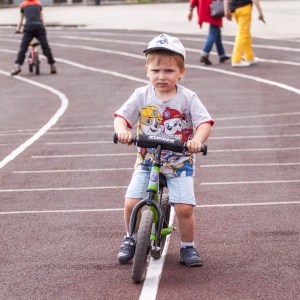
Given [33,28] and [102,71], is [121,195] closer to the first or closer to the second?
[102,71]

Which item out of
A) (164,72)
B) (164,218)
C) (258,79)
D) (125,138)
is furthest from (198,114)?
(258,79)

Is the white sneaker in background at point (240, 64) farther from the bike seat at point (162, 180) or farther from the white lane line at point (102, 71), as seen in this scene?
the bike seat at point (162, 180)

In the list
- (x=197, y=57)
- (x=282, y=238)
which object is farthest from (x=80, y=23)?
(x=282, y=238)

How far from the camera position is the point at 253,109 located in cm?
1603

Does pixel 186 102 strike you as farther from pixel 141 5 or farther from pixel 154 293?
pixel 141 5

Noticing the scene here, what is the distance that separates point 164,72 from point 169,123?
354mm

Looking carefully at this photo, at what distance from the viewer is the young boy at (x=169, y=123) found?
285 inches

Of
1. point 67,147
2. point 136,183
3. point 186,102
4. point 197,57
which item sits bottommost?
point 197,57

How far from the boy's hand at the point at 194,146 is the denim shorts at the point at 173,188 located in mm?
531

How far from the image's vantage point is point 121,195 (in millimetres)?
10008

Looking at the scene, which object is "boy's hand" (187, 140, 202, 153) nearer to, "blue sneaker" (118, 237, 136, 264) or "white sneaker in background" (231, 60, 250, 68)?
"blue sneaker" (118, 237, 136, 264)

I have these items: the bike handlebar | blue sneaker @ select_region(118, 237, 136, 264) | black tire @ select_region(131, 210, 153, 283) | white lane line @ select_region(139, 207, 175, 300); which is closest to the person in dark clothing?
white lane line @ select_region(139, 207, 175, 300)

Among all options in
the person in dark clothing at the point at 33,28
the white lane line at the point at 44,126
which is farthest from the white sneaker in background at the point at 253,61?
the white lane line at the point at 44,126

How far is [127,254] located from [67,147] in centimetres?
571
